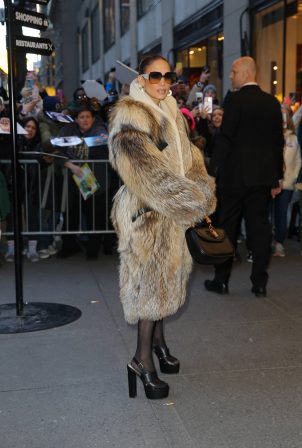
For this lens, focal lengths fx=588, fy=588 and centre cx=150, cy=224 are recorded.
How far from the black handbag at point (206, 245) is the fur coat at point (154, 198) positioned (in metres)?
0.10

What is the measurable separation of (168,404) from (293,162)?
17.6 feet

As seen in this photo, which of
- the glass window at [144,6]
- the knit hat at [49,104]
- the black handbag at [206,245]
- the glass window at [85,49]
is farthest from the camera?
the glass window at [85,49]

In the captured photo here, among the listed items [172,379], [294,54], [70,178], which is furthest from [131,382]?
[294,54]

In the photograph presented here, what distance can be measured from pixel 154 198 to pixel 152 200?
0.02 metres

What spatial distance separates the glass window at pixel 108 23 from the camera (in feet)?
103

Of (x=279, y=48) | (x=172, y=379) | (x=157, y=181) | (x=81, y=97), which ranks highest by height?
(x=279, y=48)

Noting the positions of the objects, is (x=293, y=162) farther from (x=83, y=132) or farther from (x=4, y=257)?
(x=4, y=257)

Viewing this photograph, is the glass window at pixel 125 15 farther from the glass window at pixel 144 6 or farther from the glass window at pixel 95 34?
the glass window at pixel 95 34

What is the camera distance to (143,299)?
3.77 meters

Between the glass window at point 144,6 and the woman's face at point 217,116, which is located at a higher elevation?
the glass window at point 144,6

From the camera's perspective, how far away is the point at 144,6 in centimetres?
2262

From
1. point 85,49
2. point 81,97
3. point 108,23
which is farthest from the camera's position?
point 85,49

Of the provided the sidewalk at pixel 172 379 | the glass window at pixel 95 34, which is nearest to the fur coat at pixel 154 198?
the sidewalk at pixel 172 379

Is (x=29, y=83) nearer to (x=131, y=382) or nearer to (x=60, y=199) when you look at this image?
(x=60, y=199)
